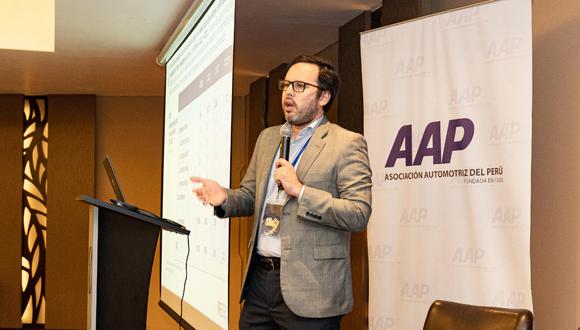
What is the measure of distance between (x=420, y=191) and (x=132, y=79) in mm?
5328

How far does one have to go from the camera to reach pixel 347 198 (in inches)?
107

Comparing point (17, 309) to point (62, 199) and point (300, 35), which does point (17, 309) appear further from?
point (300, 35)

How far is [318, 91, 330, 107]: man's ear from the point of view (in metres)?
2.90

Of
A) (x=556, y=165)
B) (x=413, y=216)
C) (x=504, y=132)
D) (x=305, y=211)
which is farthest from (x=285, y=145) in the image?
(x=556, y=165)

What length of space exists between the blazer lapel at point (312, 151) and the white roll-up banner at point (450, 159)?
95 cm

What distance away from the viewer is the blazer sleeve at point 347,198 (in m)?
2.64

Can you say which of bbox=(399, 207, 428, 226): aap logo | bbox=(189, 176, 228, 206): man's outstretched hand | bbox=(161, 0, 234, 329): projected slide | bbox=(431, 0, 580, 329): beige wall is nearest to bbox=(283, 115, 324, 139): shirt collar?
bbox=(189, 176, 228, 206): man's outstretched hand

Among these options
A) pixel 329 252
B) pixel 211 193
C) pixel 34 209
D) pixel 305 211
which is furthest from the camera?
pixel 34 209

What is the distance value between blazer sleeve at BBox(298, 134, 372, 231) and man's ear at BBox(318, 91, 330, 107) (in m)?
0.20

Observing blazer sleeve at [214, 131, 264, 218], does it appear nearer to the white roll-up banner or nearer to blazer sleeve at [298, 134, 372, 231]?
blazer sleeve at [298, 134, 372, 231]

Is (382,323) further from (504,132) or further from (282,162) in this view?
(282,162)

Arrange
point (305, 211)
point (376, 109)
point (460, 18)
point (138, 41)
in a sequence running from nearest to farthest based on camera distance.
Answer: point (305, 211), point (460, 18), point (376, 109), point (138, 41)

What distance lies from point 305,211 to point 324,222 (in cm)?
8

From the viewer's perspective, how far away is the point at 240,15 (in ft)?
19.0
